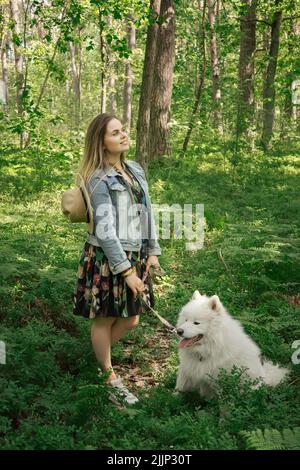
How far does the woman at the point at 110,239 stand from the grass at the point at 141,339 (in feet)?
1.77

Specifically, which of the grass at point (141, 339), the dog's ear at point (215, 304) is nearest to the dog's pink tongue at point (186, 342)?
the dog's ear at point (215, 304)

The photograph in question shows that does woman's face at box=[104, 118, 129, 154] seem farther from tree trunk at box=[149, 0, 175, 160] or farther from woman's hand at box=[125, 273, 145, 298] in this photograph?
tree trunk at box=[149, 0, 175, 160]

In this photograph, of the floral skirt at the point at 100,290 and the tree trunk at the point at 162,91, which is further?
the tree trunk at the point at 162,91

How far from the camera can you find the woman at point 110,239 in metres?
4.79

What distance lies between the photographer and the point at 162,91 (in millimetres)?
16188

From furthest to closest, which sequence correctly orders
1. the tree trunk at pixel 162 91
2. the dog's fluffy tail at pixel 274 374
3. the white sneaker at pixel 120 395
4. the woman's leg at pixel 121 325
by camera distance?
the tree trunk at pixel 162 91 < the woman's leg at pixel 121 325 < the dog's fluffy tail at pixel 274 374 < the white sneaker at pixel 120 395

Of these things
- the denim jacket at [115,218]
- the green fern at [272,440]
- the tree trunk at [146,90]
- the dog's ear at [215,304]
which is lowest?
the green fern at [272,440]

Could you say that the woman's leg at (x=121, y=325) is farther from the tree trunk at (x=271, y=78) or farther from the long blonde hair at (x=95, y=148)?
the tree trunk at (x=271, y=78)

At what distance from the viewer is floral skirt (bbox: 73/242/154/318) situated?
4930 mm

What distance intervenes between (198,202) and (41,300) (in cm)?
713

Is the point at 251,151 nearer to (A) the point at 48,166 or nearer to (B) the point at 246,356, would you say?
(A) the point at 48,166

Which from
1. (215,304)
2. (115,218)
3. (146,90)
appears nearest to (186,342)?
(215,304)

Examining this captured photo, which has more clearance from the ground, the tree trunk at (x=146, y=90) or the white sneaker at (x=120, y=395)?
the tree trunk at (x=146, y=90)

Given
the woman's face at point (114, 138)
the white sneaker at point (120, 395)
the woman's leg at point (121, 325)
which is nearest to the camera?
the white sneaker at point (120, 395)
